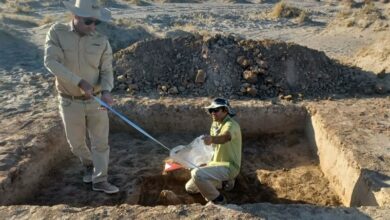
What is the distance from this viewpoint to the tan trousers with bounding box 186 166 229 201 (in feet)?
15.7

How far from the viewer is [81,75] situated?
448cm

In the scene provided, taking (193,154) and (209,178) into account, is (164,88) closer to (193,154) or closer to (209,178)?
(193,154)

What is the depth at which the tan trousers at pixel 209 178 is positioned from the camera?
188 inches

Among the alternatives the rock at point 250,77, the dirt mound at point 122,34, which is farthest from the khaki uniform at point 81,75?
the dirt mound at point 122,34

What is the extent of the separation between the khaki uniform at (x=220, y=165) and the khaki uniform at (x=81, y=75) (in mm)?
1090

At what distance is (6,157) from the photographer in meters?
5.15

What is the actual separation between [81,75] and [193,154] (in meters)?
1.99

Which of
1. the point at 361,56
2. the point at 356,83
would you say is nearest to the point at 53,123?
the point at 356,83

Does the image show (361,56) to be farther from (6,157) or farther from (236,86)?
(6,157)

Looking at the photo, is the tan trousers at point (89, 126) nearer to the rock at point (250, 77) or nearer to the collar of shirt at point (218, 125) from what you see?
the collar of shirt at point (218, 125)

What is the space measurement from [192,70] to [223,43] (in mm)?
868

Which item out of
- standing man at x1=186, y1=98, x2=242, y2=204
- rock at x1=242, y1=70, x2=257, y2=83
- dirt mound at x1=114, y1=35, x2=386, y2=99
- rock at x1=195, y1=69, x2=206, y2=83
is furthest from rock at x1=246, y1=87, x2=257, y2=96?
standing man at x1=186, y1=98, x2=242, y2=204

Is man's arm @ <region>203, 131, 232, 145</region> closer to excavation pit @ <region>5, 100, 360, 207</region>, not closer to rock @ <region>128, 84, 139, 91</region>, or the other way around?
excavation pit @ <region>5, 100, 360, 207</region>

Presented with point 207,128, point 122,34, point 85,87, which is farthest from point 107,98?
point 122,34
